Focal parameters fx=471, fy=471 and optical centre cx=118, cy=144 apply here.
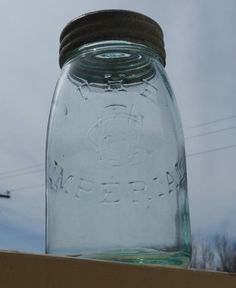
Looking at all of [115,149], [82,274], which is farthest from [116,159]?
[82,274]

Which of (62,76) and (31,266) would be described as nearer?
(31,266)

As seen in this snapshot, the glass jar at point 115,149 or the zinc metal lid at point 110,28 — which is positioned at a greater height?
the zinc metal lid at point 110,28

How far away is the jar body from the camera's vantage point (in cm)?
36

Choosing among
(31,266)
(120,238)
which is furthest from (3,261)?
(120,238)

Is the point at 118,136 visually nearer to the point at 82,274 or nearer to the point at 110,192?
the point at 110,192

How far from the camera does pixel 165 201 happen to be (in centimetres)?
38

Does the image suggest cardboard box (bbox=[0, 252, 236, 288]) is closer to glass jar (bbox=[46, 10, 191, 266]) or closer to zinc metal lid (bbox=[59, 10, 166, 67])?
glass jar (bbox=[46, 10, 191, 266])

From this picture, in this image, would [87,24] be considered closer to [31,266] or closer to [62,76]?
[62,76]

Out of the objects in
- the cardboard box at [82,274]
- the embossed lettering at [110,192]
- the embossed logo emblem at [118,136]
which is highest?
the embossed logo emblem at [118,136]

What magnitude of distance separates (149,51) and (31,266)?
8.6 inches

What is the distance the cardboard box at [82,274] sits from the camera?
0.75 ft

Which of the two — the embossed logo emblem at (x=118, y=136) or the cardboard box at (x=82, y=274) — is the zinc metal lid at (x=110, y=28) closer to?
the embossed logo emblem at (x=118, y=136)

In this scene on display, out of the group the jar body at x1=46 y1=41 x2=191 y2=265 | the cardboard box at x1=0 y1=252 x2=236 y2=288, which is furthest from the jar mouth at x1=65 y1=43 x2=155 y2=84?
the cardboard box at x1=0 y1=252 x2=236 y2=288

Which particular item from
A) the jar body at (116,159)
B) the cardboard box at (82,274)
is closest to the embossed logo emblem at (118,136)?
the jar body at (116,159)
